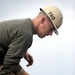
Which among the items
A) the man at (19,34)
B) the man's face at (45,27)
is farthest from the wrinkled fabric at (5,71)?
the man's face at (45,27)

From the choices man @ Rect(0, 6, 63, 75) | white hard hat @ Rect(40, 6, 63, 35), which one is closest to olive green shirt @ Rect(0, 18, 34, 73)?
man @ Rect(0, 6, 63, 75)

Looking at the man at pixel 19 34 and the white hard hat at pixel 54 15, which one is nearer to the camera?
the man at pixel 19 34

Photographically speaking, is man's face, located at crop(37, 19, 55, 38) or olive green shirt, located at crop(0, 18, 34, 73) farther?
man's face, located at crop(37, 19, 55, 38)

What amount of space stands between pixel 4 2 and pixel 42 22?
1.53 metres

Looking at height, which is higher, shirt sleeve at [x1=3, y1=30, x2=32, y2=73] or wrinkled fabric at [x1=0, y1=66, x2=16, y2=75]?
shirt sleeve at [x1=3, y1=30, x2=32, y2=73]

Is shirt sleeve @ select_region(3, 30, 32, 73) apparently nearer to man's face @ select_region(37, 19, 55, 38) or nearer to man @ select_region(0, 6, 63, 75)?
man @ select_region(0, 6, 63, 75)

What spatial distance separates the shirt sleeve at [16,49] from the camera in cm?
117

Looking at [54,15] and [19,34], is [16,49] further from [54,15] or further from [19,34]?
[54,15]

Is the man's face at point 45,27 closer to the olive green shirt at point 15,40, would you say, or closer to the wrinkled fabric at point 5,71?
the olive green shirt at point 15,40

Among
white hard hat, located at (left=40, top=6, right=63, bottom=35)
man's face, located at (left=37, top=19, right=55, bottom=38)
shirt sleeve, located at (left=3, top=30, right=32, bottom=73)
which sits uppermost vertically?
white hard hat, located at (left=40, top=6, right=63, bottom=35)

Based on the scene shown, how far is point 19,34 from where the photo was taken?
46.6 inches

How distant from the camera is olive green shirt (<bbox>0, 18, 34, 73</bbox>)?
1169 millimetres

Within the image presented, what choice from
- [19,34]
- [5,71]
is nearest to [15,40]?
[19,34]

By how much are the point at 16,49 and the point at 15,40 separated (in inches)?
2.1
